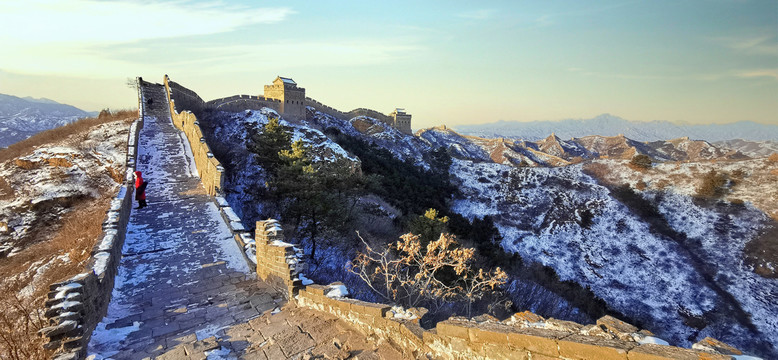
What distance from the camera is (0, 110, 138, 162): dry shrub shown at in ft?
51.1

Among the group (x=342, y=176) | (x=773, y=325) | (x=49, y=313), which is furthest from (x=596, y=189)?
(x=49, y=313)

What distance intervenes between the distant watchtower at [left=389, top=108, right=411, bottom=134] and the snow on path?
46.2 m

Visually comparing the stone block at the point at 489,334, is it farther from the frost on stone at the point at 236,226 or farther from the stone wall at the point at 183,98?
the stone wall at the point at 183,98

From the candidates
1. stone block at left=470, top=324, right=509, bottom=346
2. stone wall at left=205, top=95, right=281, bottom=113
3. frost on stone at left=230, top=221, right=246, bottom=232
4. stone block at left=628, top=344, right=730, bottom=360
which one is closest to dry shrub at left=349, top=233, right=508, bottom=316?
frost on stone at left=230, top=221, right=246, bottom=232

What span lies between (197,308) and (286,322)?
1719 mm

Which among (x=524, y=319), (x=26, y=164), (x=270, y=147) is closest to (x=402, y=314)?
(x=524, y=319)

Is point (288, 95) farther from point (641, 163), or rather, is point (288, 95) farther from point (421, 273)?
point (421, 273)

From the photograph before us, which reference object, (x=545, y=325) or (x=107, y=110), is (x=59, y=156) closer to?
(x=107, y=110)

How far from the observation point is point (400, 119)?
5709cm

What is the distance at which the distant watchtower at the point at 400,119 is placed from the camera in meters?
56.7

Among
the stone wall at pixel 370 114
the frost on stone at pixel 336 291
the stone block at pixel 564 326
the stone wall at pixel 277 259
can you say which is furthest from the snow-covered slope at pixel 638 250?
the stone wall at pixel 370 114

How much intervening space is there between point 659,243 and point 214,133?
30142 millimetres

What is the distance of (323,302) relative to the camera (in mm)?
5168

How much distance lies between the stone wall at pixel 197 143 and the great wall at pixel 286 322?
8.00 feet
